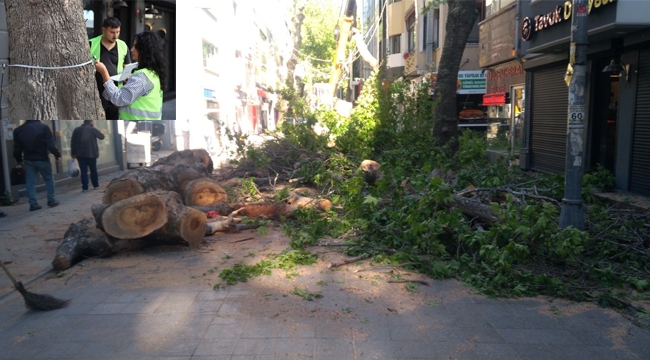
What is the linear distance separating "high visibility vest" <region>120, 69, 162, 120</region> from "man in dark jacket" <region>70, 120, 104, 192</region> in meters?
0.38

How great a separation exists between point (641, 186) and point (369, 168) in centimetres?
468

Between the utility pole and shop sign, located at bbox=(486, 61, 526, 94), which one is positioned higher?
shop sign, located at bbox=(486, 61, 526, 94)

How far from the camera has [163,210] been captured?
275 inches

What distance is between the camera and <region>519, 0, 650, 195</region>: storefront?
9.88m

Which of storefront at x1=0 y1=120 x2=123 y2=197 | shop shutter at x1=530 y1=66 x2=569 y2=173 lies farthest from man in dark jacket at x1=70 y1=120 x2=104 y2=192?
shop shutter at x1=530 y1=66 x2=569 y2=173

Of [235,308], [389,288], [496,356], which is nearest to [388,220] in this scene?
[389,288]

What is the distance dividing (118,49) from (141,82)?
406 mm

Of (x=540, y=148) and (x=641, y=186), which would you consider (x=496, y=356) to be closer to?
(x=641, y=186)

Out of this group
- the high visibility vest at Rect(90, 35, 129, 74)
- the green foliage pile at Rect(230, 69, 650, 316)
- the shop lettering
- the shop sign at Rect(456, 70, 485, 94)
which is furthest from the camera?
the shop sign at Rect(456, 70, 485, 94)

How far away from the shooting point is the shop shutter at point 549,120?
13609mm

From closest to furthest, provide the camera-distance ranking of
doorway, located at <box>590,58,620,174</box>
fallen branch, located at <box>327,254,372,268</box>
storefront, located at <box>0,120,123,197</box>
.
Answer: storefront, located at <box>0,120,123,197</box> < fallen branch, located at <box>327,254,372,268</box> < doorway, located at <box>590,58,620,174</box>

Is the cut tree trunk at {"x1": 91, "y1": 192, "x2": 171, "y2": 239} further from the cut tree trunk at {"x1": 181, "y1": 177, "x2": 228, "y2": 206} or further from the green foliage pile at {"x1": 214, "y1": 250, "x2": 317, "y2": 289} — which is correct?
the cut tree trunk at {"x1": 181, "y1": 177, "x2": 228, "y2": 206}

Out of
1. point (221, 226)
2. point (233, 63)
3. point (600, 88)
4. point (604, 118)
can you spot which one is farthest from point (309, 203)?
point (600, 88)

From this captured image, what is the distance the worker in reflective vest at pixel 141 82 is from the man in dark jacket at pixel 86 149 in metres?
0.39
